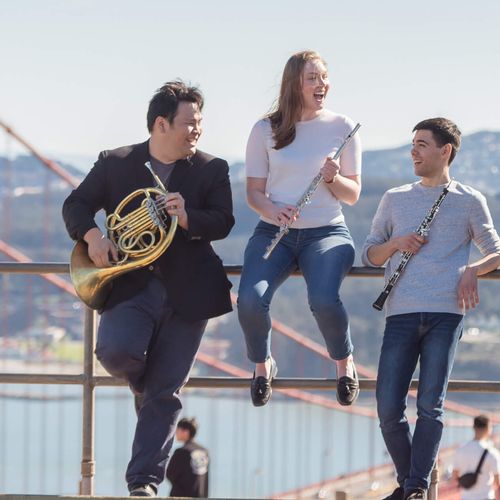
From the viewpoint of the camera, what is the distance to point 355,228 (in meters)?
87.1

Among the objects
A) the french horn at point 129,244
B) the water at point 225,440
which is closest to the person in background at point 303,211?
the french horn at point 129,244

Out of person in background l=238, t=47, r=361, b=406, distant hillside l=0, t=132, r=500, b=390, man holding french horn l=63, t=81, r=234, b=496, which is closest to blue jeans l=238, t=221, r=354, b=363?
person in background l=238, t=47, r=361, b=406

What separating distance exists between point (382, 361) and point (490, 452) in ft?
10.4

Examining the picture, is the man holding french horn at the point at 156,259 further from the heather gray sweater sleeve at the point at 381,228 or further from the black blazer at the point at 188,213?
the heather gray sweater sleeve at the point at 381,228

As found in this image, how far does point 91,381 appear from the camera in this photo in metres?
5.02

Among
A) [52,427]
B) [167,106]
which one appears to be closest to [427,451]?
[167,106]

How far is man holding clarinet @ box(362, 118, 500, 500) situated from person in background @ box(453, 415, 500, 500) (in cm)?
279

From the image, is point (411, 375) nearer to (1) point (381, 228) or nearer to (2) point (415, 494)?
(2) point (415, 494)

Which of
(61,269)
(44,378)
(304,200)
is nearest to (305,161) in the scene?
(304,200)

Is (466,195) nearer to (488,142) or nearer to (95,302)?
(95,302)

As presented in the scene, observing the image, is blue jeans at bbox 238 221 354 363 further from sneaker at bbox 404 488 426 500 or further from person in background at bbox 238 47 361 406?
sneaker at bbox 404 488 426 500

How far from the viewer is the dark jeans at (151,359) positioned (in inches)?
183

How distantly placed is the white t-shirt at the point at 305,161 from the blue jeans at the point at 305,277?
0.20 feet

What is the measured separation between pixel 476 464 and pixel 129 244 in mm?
3440
